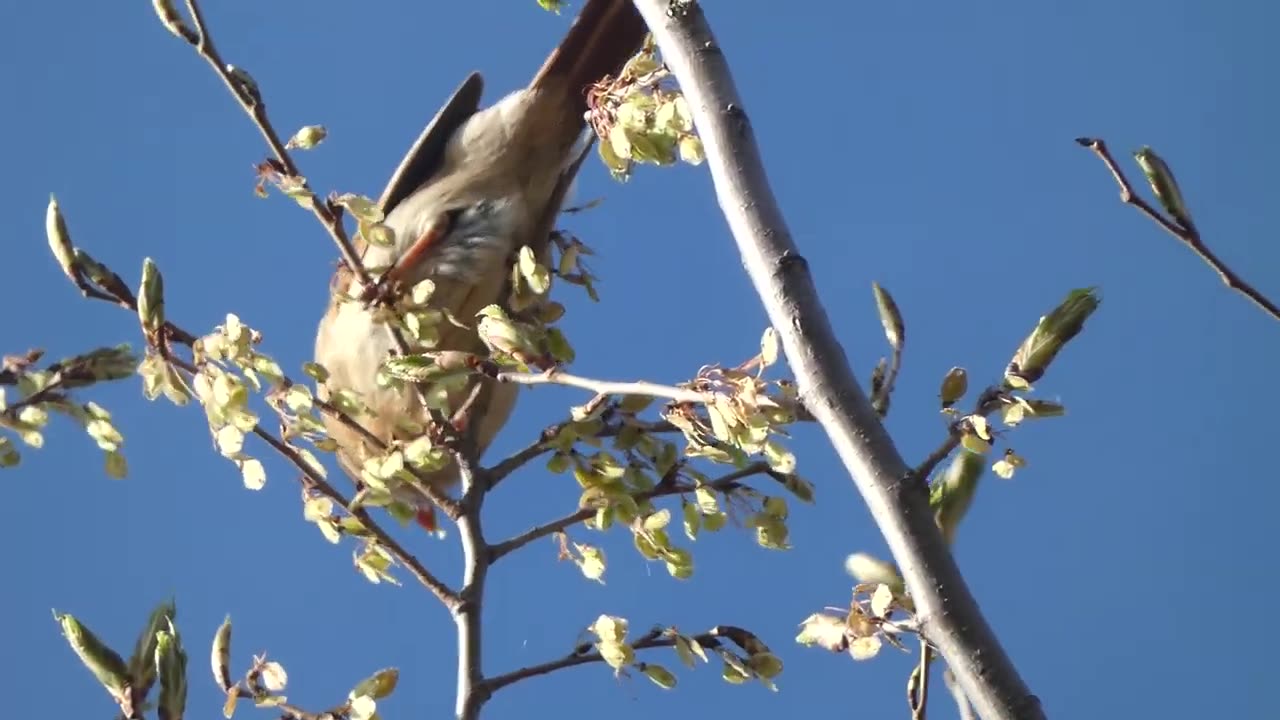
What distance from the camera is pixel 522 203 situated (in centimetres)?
296

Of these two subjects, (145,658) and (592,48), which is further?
(592,48)

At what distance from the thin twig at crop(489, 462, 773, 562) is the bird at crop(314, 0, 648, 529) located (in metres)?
0.83

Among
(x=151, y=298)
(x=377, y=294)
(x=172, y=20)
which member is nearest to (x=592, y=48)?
(x=377, y=294)

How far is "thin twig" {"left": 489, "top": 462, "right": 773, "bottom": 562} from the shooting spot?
1.73 m

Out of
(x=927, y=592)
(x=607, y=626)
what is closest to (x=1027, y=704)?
(x=927, y=592)

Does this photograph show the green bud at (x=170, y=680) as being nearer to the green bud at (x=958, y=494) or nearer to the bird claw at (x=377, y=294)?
the bird claw at (x=377, y=294)

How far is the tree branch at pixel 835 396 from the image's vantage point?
109cm

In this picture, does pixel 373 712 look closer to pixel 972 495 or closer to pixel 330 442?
pixel 330 442

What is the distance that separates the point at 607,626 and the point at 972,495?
461 millimetres

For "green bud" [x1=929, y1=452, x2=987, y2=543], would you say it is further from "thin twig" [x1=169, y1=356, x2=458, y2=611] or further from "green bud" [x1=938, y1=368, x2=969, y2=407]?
"thin twig" [x1=169, y1=356, x2=458, y2=611]

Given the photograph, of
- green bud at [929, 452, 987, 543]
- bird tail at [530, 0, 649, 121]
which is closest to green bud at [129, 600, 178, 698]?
green bud at [929, 452, 987, 543]

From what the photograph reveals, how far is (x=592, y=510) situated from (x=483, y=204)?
51.3 inches

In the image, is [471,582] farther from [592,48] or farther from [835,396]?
[592,48]

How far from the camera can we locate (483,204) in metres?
2.97
